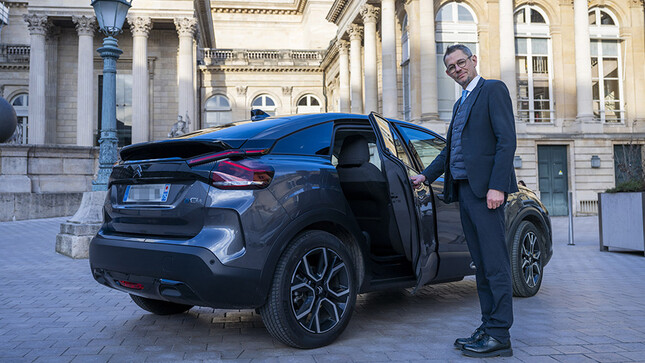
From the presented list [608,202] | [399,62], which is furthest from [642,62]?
[608,202]

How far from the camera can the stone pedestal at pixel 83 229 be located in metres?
9.30

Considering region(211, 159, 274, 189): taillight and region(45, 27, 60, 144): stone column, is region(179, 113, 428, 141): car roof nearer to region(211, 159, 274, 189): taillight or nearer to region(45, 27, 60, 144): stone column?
region(211, 159, 274, 189): taillight

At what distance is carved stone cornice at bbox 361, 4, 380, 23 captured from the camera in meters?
29.5

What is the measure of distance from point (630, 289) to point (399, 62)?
23940mm

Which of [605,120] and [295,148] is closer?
[295,148]

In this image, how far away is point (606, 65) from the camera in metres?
27.8

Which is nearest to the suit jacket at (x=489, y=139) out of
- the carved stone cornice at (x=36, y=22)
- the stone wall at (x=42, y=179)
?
the stone wall at (x=42, y=179)

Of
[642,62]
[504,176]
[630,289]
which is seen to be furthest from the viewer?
[642,62]

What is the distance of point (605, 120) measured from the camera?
27.2m

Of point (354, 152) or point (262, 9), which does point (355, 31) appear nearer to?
point (262, 9)

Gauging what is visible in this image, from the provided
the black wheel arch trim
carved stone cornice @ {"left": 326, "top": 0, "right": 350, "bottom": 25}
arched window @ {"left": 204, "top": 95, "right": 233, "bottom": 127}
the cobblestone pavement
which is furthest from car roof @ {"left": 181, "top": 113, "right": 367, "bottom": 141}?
arched window @ {"left": 204, "top": 95, "right": 233, "bottom": 127}

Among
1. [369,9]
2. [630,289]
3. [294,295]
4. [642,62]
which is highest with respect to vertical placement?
[369,9]

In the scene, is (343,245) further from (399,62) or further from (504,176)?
(399,62)

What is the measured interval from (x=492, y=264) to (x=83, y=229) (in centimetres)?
784
